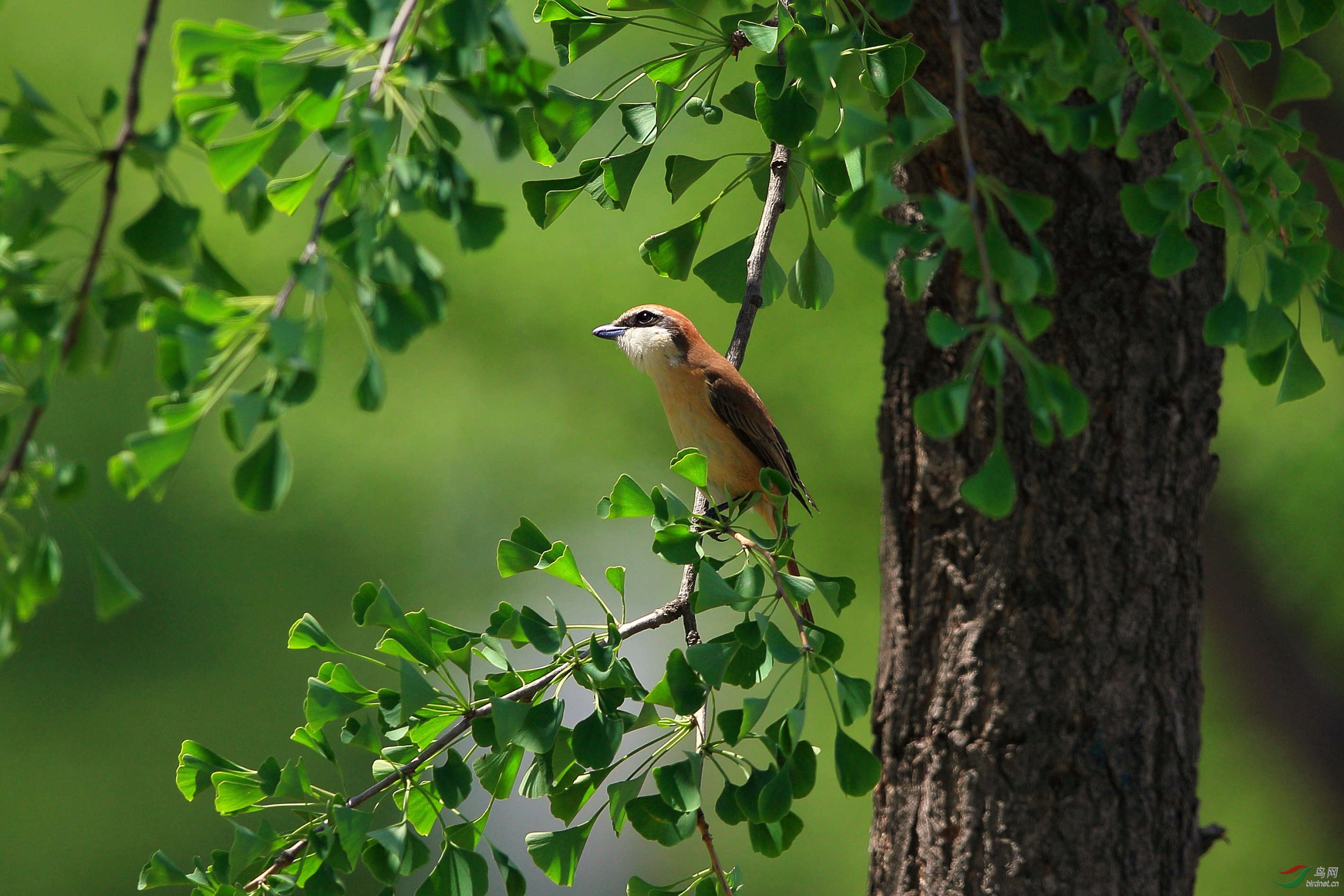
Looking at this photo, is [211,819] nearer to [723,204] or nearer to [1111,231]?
[723,204]

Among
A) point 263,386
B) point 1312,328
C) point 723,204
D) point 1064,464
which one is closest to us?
point 263,386

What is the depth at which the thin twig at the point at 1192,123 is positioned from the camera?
1.05 metres

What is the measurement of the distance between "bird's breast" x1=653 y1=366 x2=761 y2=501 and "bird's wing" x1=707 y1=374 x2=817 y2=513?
0.02 m

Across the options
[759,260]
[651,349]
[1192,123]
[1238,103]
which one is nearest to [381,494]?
[651,349]

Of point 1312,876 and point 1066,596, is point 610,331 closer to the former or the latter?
point 1066,596

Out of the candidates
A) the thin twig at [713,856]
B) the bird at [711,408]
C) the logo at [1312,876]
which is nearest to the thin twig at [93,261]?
the thin twig at [713,856]

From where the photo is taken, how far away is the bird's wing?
297 cm

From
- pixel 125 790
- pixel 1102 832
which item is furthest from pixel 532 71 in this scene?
pixel 125 790

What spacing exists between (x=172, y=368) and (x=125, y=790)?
741cm

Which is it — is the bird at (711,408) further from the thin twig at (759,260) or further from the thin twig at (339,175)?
the thin twig at (339,175)

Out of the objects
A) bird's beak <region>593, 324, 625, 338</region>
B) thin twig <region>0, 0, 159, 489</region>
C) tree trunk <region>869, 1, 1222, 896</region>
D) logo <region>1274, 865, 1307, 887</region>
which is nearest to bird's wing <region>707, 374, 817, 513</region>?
bird's beak <region>593, 324, 625, 338</region>

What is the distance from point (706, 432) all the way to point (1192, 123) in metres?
2.04

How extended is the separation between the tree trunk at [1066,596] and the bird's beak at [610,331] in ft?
3.96

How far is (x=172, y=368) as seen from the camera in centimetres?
88
